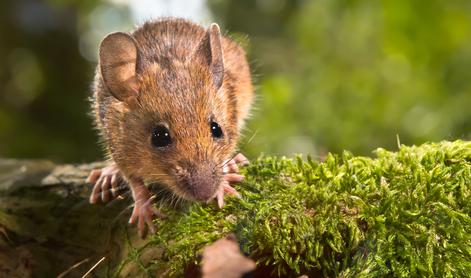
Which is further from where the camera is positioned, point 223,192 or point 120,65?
point 120,65

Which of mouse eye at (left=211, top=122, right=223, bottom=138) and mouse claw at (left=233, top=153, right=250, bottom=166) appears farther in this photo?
mouse eye at (left=211, top=122, right=223, bottom=138)

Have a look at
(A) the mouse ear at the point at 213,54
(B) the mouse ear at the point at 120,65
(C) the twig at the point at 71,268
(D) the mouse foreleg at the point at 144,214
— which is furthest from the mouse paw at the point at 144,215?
(A) the mouse ear at the point at 213,54

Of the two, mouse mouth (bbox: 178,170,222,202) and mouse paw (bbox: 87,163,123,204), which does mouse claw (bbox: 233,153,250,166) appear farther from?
mouse paw (bbox: 87,163,123,204)

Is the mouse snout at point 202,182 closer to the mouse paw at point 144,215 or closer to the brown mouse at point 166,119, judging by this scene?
the brown mouse at point 166,119

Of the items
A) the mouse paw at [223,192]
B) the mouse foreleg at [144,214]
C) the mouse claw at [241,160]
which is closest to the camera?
the mouse paw at [223,192]

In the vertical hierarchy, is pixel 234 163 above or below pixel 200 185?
above

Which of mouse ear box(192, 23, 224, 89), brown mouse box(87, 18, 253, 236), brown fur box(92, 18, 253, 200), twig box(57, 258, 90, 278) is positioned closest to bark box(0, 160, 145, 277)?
twig box(57, 258, 90, 278)

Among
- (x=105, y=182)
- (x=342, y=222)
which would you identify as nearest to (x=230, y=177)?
(x=342, y=222)

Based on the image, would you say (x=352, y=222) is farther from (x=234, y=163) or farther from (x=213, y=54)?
(x=213, y=54)
